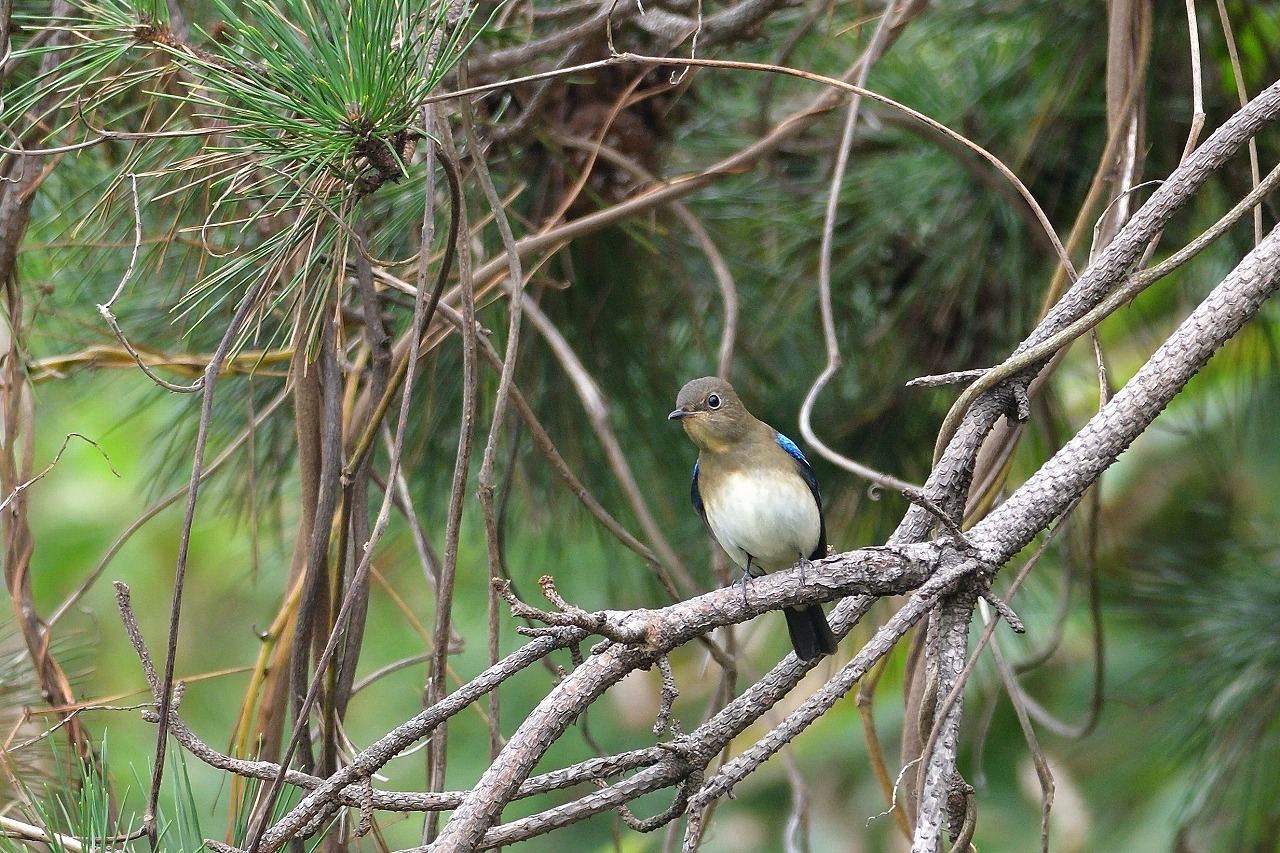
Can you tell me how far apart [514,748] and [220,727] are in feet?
19.3

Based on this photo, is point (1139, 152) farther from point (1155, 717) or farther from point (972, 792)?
point (1155, 717)

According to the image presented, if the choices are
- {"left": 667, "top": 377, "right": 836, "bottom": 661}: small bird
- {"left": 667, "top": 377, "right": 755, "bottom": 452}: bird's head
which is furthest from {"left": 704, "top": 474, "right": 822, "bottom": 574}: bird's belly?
{"left": 667, "top": 377, "right": 755, "bottom": 452}: bird's head

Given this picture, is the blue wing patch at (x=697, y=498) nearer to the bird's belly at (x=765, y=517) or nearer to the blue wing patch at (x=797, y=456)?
the bird's belly at (x=765, y=517)

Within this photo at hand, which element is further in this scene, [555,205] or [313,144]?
[555,205]

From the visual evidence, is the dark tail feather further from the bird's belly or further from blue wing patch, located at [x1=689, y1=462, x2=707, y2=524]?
blue wing patch, located at [x1=689, y1=462, x2=707, y2=524]

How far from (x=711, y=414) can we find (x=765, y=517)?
289 millimetres

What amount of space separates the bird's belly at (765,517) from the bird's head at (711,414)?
4.6 inches

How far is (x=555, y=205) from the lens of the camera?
3.29m

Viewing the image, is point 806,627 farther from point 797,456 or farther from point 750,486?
point 797,456

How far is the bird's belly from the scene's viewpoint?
292cm

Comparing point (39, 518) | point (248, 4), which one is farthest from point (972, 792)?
point (39, 518)

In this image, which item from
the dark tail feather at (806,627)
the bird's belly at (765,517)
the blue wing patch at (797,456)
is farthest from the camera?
the blue wing patch at (797,456)

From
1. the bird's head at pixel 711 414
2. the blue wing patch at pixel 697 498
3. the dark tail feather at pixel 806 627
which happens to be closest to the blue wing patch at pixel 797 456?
the bird's head at pixel 711 414

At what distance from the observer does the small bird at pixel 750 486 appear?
2926 millimetres
